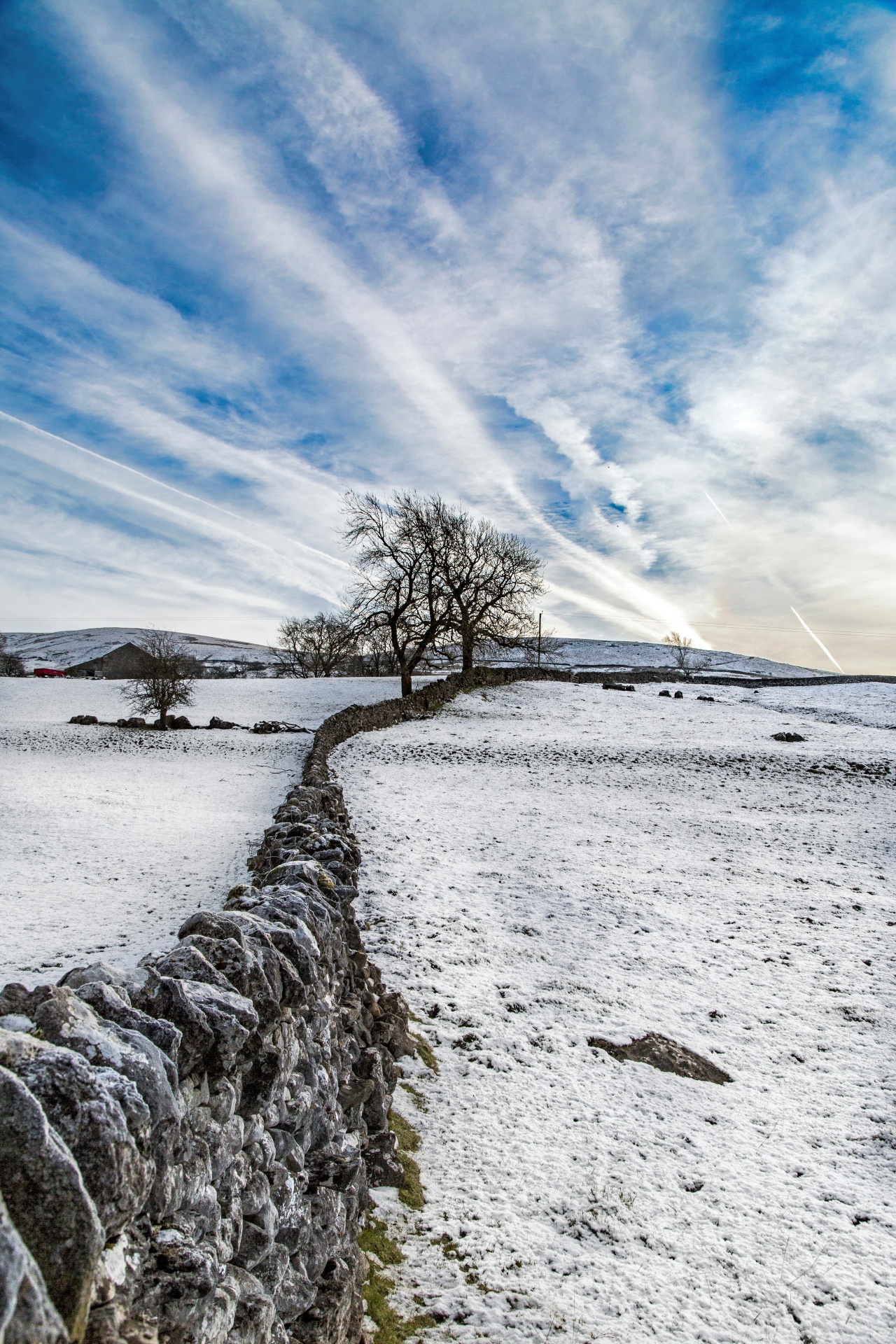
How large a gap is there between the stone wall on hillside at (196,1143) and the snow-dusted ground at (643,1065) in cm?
78

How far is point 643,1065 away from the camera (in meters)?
5.65

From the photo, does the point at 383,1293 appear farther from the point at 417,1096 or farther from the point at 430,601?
the point at 430,601

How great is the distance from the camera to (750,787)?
55.3 ft

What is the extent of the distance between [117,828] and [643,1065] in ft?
28.8

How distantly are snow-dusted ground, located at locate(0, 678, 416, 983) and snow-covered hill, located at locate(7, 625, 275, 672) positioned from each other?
3138 inches

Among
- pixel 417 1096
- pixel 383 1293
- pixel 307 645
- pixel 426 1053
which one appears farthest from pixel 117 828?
pixel 307 645

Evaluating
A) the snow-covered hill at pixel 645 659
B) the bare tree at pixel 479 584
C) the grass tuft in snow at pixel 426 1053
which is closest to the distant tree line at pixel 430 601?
the bare tree at pixel 479 584

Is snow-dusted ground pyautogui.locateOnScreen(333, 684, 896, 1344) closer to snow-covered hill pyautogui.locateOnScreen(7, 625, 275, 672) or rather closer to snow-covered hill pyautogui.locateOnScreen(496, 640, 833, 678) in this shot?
snow-covered hill pyautogui.locateOnScreen(496, 640, 833, 678)

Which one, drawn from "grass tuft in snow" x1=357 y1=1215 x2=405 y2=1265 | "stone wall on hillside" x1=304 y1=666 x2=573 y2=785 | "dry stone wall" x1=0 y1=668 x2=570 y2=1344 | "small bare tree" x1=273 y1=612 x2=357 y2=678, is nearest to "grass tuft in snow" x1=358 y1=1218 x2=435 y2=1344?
"grass tuft in snow" x1=357 y1=1215 x2=405 y2=1265

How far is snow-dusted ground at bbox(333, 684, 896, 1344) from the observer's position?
362 cm

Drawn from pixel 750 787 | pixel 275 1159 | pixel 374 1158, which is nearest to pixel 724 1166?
pixel 374 1158

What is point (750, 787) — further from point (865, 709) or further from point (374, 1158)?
point (865, 709)

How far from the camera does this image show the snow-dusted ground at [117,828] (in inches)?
Result: 253

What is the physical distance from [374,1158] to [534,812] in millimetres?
9977
